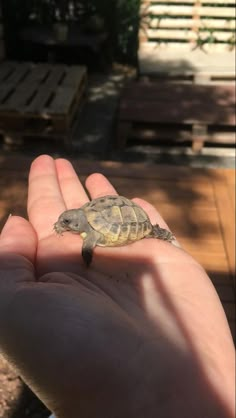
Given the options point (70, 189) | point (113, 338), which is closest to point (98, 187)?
point (70, 189)

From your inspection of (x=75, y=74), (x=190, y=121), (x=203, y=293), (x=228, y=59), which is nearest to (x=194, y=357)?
(x=203, y=293)

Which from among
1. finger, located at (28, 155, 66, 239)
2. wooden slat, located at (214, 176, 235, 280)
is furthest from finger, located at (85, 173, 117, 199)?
wooden slat, located at (214, 176, 235, 280)

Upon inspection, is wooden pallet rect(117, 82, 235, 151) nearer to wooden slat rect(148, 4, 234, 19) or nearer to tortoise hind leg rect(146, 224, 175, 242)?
wooden slat rect(148, 4, 234, 19)

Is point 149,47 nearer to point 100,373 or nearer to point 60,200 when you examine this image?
point 60,200

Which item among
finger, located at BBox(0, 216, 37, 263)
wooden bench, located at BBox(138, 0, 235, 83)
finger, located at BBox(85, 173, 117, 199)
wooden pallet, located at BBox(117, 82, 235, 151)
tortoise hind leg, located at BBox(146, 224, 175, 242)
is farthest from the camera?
wooden bench, located at BBox(138, 0, 235, 83)

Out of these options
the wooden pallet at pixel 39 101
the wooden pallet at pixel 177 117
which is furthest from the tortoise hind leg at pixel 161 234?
the wooden pallet at pixel 177 117

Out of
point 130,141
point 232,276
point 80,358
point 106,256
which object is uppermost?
point 80,358
